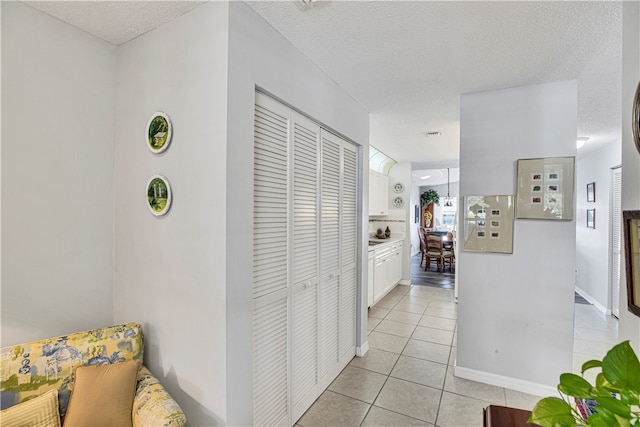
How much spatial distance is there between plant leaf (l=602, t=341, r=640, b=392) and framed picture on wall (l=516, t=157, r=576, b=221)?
209 centimetres

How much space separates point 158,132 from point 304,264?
1.24 m

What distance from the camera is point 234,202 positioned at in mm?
1487

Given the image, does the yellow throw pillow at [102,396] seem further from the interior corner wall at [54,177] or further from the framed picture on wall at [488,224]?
the framed picture on wall at [488,224]

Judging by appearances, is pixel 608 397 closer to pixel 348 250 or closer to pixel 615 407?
pixel 615 407

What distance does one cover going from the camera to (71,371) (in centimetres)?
148

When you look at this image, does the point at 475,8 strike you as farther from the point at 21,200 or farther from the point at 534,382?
the point at 534,382

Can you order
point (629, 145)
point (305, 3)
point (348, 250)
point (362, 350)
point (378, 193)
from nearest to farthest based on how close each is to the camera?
point (629, 145) < point (305, 3) < point (348, 250) < point (362, 350) < point (378, 193)

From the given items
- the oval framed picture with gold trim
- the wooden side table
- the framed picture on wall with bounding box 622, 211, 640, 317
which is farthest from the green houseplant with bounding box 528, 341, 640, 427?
the oval framed picture with gold trim

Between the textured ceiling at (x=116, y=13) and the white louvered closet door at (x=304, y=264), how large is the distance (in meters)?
0.89

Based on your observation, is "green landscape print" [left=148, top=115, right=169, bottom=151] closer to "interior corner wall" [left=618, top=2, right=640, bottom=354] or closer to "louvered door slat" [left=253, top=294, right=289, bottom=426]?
"louvered door slat" [left=253, top=294, right=289, bottom=426]

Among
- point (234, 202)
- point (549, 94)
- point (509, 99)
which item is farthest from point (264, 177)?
point (549, 94)

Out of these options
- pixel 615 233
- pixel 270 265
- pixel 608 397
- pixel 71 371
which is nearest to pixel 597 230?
pixel 615 233

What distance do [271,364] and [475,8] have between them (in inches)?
90.2

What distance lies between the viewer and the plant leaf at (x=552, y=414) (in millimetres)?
614
